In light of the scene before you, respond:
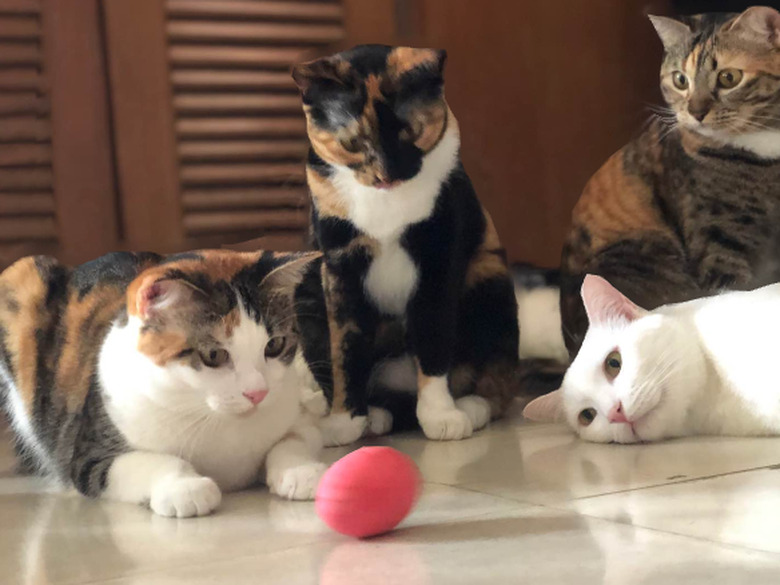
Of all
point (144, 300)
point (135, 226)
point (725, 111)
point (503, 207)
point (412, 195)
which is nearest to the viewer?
point (144, 300)

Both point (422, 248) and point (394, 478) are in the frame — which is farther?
point (422, 248)

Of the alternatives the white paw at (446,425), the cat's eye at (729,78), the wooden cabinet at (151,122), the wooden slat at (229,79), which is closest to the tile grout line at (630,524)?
the white paw at (446,425)

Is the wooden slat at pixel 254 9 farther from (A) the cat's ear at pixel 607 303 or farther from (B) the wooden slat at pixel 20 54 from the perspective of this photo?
(A) the cat's ear at pixel 607 303

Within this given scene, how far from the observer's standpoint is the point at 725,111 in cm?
212

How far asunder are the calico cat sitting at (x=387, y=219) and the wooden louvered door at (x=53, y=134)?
1.00m

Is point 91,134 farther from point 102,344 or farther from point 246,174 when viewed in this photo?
point 102,344

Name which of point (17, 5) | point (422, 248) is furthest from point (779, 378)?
point (17, 5)

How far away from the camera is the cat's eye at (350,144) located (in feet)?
5.89

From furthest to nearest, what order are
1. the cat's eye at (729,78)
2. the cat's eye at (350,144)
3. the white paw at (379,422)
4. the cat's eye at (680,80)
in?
the cat's eye at (680,80) → the cat's eye at (729,78) → the white paw at (379,422) → the cat's eye at (350,144)

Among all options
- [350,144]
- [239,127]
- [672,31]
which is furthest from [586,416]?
[239,127]

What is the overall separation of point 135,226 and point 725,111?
1620 mm

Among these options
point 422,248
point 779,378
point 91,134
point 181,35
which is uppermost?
point 181,35

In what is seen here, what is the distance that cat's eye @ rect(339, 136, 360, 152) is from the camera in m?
1.79

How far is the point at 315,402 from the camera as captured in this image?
1.97 m
